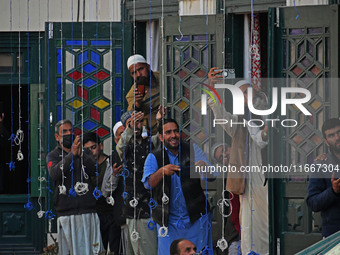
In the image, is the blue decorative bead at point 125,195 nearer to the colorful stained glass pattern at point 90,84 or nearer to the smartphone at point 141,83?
the colorful stained glass pattern at point 90,84

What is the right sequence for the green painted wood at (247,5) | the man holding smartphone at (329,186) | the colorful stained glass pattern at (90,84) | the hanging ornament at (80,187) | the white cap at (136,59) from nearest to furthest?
the man holding smartphone at (329,186), the green painted wood at (247,5), the hanging ornament at (80,187), the white cap at (136,59), the colorful stained glass pattern at (90,84)

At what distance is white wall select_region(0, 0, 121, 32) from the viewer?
10.3 m

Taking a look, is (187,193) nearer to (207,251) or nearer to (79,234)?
(207,251)

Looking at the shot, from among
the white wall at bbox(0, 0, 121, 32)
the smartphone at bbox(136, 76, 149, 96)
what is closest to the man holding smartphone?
the smartphone at bbox(136, 76, 149, 96)

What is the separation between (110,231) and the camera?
9961 millimetres

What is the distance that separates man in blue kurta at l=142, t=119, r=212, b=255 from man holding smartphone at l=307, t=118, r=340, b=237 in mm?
1100

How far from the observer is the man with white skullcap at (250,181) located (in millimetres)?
9344

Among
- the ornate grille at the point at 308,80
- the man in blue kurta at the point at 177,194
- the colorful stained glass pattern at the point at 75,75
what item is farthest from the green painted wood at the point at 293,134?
the colorful stained glass pattern at the point at 75,75

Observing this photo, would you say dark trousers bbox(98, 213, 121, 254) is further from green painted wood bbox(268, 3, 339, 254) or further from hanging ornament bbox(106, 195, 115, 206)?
green painted wood bbox(268, 3, 339, 254)

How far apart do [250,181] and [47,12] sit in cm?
270

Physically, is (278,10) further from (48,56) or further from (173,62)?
(48,56)

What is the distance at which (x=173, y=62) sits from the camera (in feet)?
31.8

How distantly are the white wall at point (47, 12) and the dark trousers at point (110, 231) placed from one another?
1.89 metres

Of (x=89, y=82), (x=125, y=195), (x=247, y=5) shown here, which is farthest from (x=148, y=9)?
(x=125, y=195)
